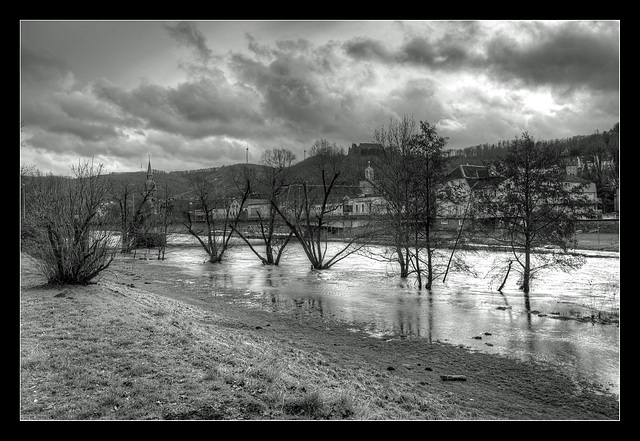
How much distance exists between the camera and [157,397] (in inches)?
270

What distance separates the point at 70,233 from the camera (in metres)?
18.0

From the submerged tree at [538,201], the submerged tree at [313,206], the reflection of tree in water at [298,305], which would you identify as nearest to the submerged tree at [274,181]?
the submerged tree at [313,206]

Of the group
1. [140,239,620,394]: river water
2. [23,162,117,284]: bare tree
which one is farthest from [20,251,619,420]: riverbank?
[23,162,117,284]: bare tree

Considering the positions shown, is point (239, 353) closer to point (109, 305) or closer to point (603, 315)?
point (109, 305)

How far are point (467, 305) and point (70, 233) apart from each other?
18.0 metres

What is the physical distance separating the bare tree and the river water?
7036 mm

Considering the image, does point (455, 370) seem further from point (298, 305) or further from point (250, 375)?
point (298, 305)

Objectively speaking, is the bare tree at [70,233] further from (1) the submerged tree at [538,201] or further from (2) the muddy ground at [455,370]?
(1) the submerged tree at [538,201]

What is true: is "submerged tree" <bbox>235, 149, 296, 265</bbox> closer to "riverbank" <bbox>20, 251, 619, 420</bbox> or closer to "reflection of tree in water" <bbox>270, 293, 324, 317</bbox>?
"reflection of tree in water" <bbox>270, 293, 324, 317</bbox>

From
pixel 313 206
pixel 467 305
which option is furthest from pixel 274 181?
pixel 467 305

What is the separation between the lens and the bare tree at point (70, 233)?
58.4 ft

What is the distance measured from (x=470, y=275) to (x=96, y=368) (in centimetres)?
2677

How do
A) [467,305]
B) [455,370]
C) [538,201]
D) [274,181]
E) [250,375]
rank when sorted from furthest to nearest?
A: [274,181] < [538,201] < [467,305] < [455,370] < [250,375]

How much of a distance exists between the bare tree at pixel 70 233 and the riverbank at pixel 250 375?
9.17 feet
